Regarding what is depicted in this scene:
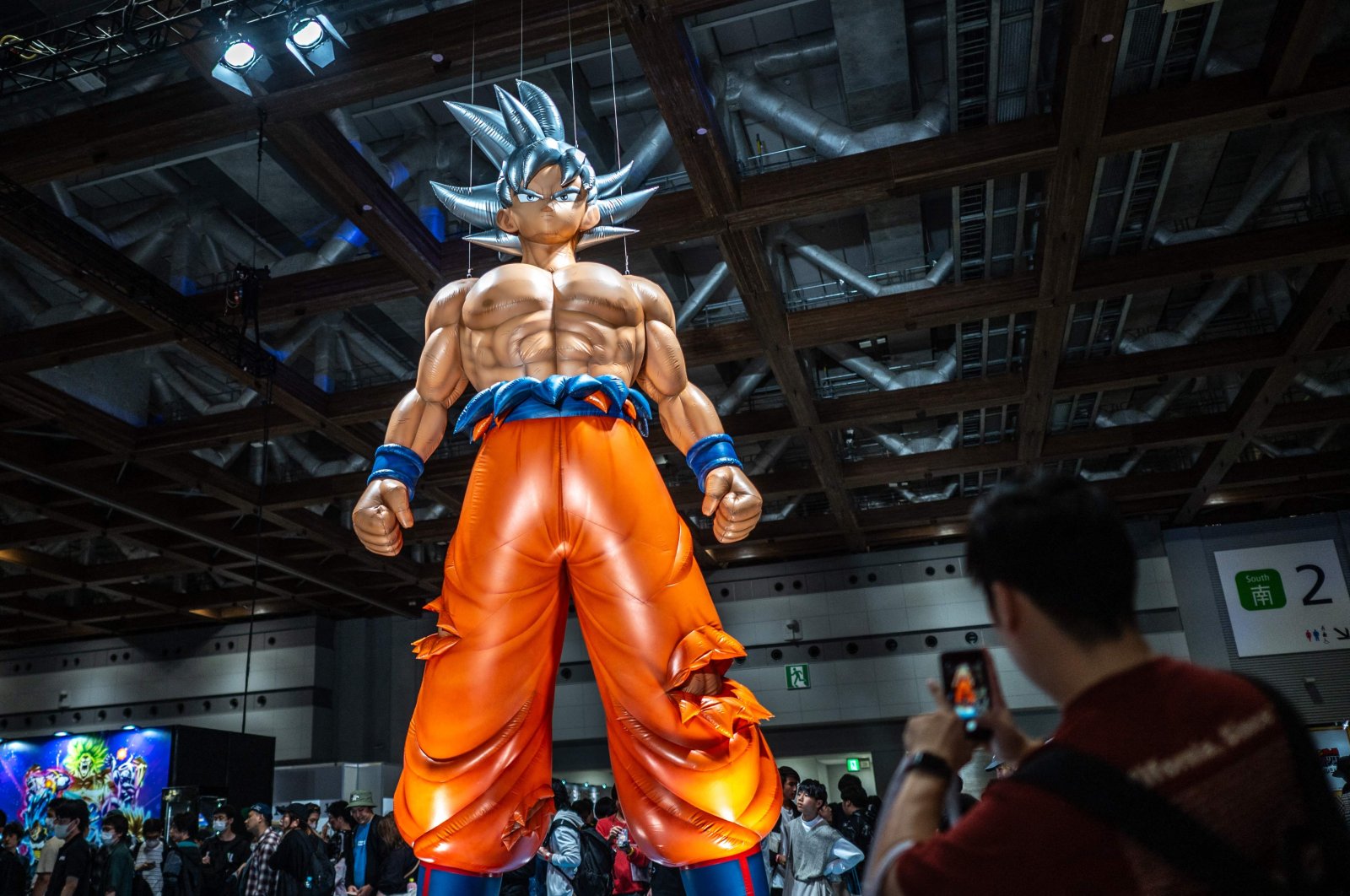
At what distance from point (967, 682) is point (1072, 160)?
22.6 feet

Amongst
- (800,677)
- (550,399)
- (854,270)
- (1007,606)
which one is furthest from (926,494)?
(1007,606)

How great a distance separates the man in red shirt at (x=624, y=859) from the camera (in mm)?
7301

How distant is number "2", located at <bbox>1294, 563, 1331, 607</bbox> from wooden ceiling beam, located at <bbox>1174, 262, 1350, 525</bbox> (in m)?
2.60

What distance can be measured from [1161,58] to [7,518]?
16.1m

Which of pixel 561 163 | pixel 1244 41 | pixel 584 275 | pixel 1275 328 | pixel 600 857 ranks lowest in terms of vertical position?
pixel 600 857

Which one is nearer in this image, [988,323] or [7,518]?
[988,323]

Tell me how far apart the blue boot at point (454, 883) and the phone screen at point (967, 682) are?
2005mm

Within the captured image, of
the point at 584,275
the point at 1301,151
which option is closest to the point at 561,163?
the point at 584,275

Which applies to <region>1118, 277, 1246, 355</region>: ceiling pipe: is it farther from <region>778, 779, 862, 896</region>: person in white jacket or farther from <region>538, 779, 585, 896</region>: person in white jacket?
<region>538, 779, 585, 896</region>: person in white jacket

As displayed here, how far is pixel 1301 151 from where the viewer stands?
8.46 meters

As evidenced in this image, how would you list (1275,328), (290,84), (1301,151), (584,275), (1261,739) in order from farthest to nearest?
(1275,328), (1301,151), (290,84), (584,275), (1261,739)

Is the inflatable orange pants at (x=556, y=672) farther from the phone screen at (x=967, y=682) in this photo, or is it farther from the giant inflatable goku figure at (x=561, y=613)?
the phone screen at (x=967, y=682)

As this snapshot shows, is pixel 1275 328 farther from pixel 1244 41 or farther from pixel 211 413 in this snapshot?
pixel 211 413

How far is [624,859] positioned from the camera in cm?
741
